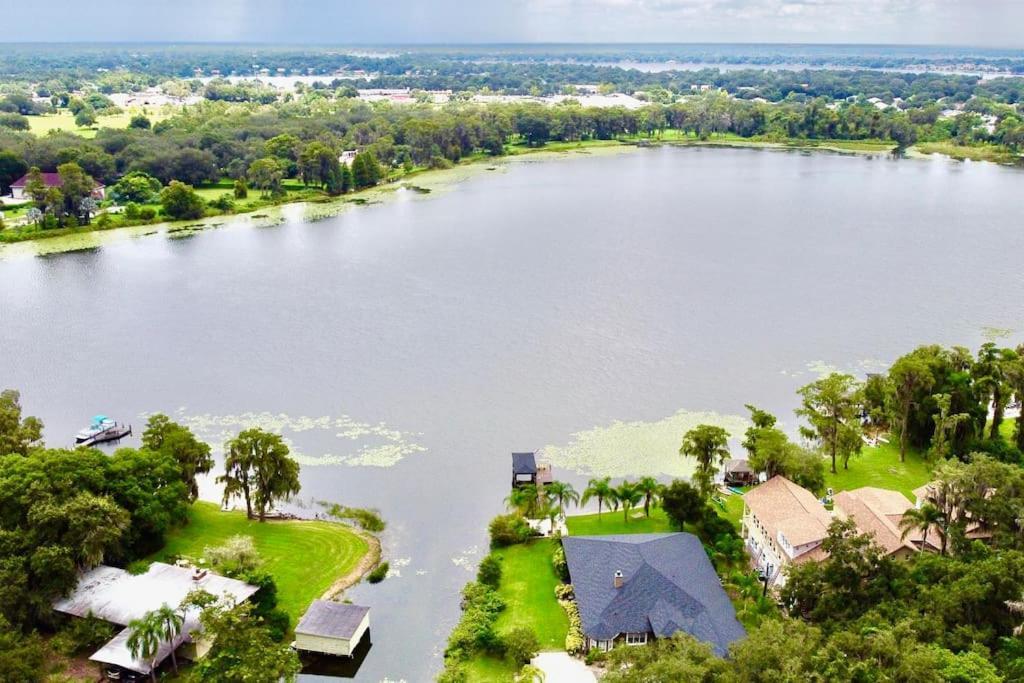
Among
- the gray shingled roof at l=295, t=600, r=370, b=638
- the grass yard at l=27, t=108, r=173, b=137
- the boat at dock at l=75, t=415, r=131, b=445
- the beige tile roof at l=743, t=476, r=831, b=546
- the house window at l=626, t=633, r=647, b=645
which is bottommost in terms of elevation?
the house window at l=626, t=633, r=647, b=645

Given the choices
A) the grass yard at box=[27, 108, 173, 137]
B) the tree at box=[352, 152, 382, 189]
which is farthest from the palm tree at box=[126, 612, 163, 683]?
the grass yard at box=[27, 108, 173, 137]

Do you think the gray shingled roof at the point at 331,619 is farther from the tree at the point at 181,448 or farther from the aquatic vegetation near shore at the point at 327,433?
the aquatic vegetation near shore at the point at 327,433

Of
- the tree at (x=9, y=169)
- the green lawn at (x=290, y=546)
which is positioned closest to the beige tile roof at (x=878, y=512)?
the green lawn at (x=290, y=546)

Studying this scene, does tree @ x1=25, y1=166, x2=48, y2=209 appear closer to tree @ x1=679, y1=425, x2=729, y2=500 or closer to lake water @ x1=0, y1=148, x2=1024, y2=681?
lake water @ x1=0, y1=148, x2=1024, y2=681

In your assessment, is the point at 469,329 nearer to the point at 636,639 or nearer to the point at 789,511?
the point at 789,511

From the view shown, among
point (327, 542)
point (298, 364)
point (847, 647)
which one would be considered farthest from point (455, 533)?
point (298, 364)

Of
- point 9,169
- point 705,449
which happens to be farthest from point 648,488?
point 9,169

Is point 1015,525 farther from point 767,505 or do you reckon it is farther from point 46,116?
point 46,116
